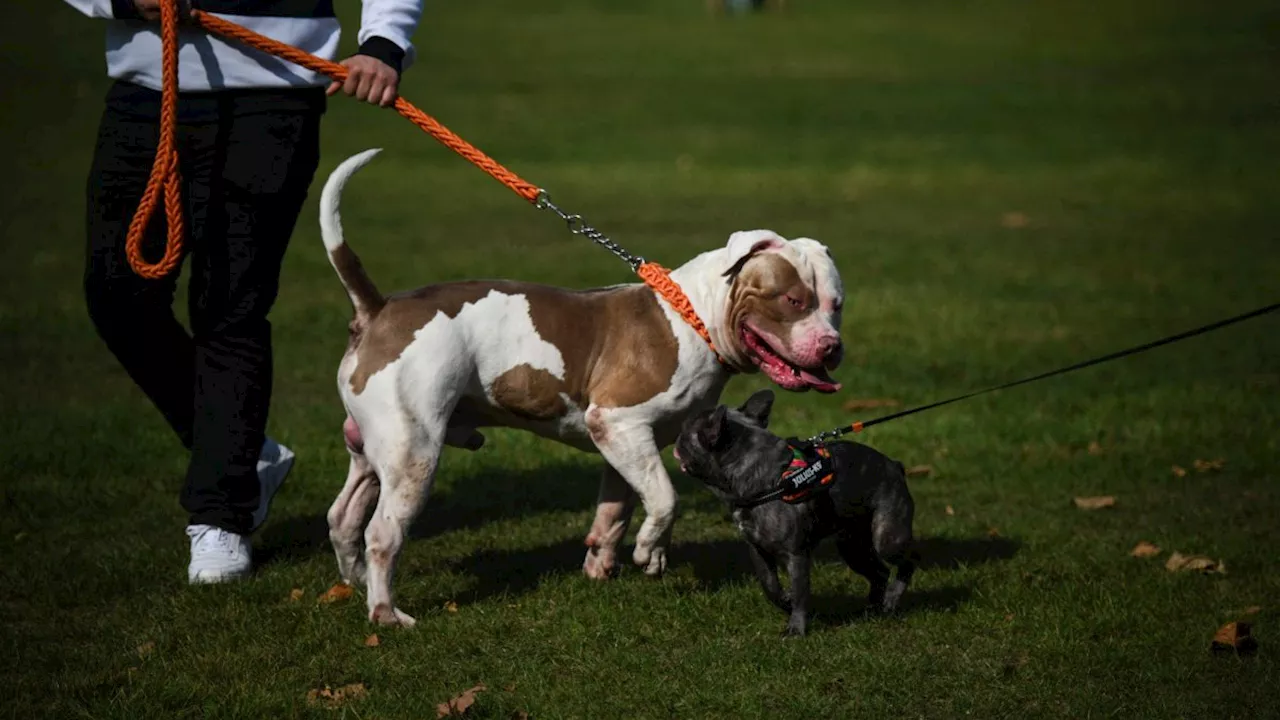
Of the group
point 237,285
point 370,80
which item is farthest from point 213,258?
point 370,80

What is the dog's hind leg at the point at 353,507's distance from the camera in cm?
625

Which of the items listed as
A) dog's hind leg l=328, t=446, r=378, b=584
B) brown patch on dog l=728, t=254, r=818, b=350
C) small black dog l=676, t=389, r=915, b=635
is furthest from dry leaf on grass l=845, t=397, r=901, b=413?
dog's hind leg l=328, t=446, r=378, b=584

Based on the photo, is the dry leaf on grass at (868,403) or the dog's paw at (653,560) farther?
the dry leaf on grass at (868,403)

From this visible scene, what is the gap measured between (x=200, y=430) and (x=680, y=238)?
29.7ft

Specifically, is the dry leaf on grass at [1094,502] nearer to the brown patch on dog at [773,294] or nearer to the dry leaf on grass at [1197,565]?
the dry leaf on grass at [1197,565]

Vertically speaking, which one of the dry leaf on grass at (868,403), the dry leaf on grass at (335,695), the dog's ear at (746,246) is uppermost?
the dog's ear at (746,246)

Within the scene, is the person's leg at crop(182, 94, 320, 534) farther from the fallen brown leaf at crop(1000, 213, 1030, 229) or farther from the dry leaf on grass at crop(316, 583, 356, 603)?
the fallen brown leaf at crop(1000, 213, 1030, 229)

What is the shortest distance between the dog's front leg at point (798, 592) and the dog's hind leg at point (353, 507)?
159cm

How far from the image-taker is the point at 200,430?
21.6 ft

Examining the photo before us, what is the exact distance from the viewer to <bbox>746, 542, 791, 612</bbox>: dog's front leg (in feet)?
19.2

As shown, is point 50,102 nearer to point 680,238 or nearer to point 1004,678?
point 680,238

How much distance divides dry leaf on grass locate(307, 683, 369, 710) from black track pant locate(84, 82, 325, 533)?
4.75 ft

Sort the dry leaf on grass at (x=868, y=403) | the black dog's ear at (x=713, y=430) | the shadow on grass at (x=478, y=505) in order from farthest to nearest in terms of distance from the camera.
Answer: the dry leaf on grass at (x=868, y=403), the shadow on grass at (x=478, y=505), the black dog's ear at (x=713, y=430)

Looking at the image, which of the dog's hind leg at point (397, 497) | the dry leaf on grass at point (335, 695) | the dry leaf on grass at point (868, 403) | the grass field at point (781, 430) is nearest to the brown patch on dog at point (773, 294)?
the grass field at point (781, 430)
